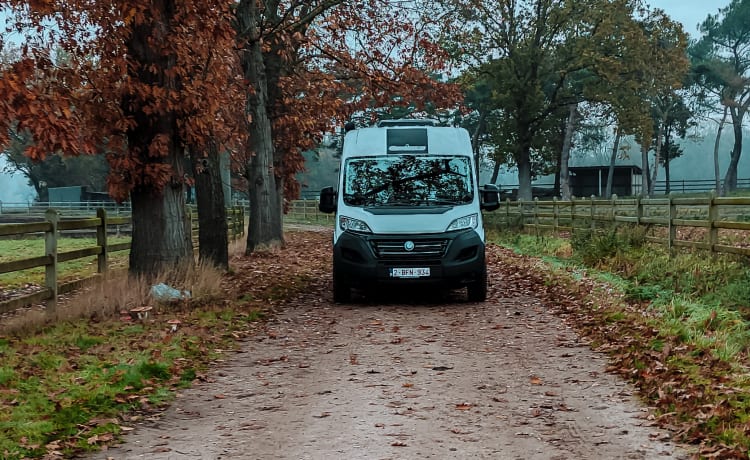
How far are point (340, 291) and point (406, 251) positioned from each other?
1330mm

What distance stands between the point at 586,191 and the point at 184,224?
57.3 metres

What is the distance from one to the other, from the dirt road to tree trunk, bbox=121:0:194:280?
2.72 m

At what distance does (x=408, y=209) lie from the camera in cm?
1159

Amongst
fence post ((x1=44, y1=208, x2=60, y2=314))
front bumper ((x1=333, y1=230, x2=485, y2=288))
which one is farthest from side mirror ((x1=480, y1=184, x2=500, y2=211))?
fence post ((x1=44, y1=208, x2=60, y2=314))

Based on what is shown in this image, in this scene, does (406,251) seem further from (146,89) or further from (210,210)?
(210,210)

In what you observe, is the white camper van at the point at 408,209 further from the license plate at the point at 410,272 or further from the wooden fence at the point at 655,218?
the wooden fence at the point at 655,218

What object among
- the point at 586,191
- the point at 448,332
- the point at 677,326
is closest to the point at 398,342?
the point at 448,332

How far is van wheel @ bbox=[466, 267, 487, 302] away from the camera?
1161 cm

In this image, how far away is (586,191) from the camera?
214 ft

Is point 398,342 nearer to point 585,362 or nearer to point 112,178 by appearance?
point 585,362

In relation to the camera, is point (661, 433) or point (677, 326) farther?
point (677, 326)

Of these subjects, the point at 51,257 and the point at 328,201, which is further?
the point at 328,201

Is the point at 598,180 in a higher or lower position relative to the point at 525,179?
higher

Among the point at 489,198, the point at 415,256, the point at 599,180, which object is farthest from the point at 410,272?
the point at 599,180
